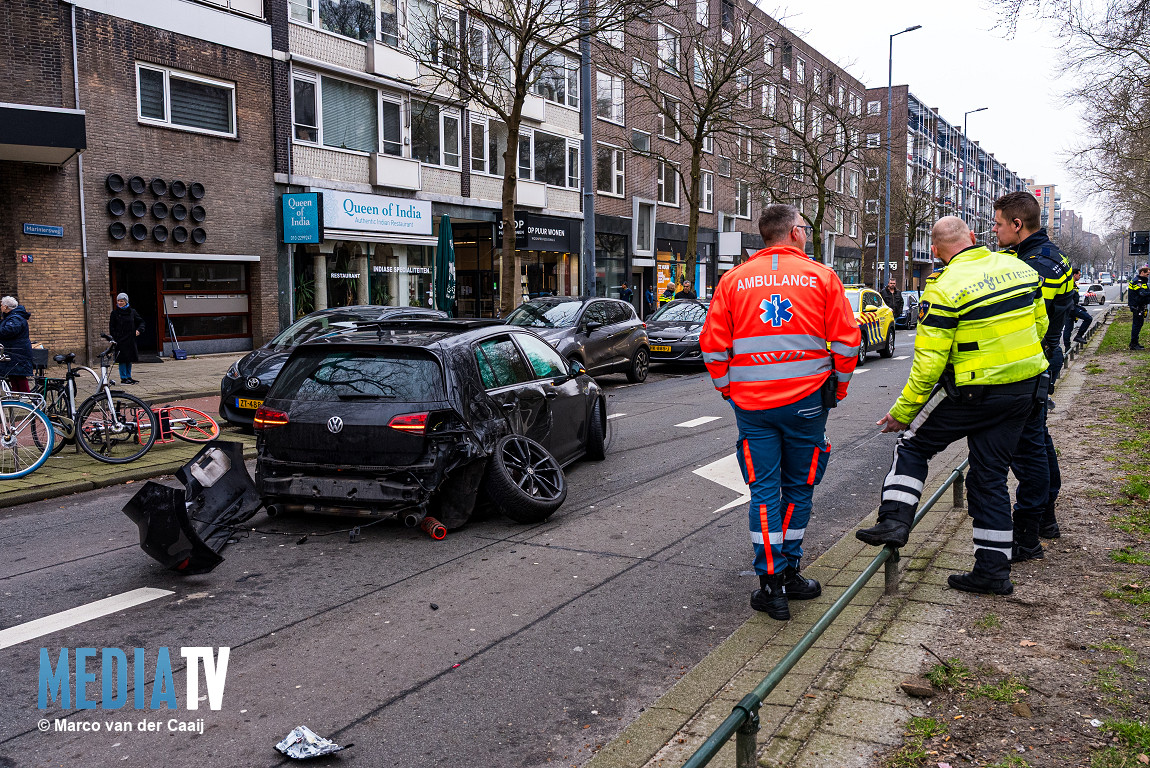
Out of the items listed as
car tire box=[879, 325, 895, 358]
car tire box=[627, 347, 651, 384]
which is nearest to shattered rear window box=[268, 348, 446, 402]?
car tire box=[627, 347, 651, 384]

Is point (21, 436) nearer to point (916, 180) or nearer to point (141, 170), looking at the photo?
point (141, 170)

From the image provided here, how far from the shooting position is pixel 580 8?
18625 millimetres

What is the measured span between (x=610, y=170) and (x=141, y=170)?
67.7 feet

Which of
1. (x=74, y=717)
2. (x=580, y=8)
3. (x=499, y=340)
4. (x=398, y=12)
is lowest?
(x=74, y=717)

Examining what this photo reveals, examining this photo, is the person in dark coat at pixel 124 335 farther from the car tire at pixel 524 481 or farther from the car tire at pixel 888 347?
the car tire at pixel 888 347

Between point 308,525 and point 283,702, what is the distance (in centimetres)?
300

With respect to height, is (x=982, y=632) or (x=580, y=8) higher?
(x=580, y=8)

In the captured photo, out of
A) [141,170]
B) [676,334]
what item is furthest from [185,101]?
[676,334]

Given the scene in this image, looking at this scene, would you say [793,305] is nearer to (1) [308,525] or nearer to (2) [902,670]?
(2) [902,670]

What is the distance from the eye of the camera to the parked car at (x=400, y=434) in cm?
609

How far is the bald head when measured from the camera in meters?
4.83

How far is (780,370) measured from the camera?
14.7ft

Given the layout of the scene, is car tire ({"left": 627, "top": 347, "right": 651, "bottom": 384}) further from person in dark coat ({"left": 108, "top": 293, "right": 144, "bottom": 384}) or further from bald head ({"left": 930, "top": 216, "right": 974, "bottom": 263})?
bald head ({"left": 930, "top": 216, "right": 974, "bottom": 263})

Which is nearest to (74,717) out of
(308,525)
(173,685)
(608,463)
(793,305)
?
(173,685)
